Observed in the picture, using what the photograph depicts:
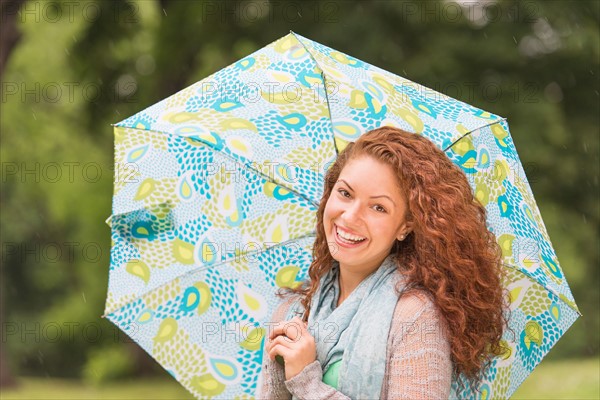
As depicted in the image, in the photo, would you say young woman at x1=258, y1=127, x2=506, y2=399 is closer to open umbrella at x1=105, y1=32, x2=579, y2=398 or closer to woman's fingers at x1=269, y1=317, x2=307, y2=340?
woman's fingers at x1=269, y1=317, x2=307, y2=340

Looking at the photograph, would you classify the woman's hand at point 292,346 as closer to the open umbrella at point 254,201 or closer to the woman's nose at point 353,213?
the woman's nose at point 353,213

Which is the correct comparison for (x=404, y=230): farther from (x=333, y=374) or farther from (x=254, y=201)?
(x=254, y=201)

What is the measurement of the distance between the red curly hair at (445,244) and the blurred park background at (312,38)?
6.22 metres

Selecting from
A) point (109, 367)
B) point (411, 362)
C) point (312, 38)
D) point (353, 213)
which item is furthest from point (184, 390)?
point (411, 362)

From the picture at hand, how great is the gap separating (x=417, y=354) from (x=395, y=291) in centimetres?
22

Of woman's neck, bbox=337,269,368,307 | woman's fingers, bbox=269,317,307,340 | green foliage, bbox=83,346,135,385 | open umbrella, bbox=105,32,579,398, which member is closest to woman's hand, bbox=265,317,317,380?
woman's fingers, bbox=269,317,307,340

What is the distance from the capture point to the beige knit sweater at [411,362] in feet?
7.68

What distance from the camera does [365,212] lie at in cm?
255

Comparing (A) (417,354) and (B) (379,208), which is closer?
(A) (417,354)

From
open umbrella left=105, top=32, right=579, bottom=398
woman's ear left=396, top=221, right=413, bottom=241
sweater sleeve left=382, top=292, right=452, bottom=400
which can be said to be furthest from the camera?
open umbrella left=105, top=32, right=579, bottom=398

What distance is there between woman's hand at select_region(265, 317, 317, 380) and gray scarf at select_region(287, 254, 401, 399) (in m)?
0.05

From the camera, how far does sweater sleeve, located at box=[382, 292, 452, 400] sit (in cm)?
234

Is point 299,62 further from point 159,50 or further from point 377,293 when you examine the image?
point 159,50

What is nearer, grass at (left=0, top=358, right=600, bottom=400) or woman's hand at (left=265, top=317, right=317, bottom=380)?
woman's hand at (left=265, top=317, right=317, bottom=380)
